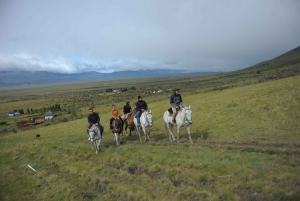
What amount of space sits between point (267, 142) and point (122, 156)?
10.1 meters

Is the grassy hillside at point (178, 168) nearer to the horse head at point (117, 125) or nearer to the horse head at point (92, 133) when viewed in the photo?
the horse head at point (92, 133)

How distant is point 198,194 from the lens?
27.6 ft

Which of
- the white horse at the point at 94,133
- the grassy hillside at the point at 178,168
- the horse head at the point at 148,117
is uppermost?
the horse head at the point at 148,117

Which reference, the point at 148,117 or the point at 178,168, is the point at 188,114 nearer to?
the point at 148,117

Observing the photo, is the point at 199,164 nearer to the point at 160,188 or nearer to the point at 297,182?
the point at 160,188

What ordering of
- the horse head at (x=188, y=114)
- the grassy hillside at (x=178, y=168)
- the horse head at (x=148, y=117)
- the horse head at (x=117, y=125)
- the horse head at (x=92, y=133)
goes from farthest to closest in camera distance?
1. the horse head at (x=117, y=125)
2. the horse head at (x=148, y=117)
3. the horse head at (x=92, y=133)
4. the horse head at (x=188, y=114)
5. the grassy hillside at (x=178, y=168)

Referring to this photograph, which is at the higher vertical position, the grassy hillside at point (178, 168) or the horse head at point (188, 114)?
the horse head at point (188, 114)

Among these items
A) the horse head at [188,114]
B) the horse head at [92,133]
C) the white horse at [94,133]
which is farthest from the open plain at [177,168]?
the horse head at [188,114]

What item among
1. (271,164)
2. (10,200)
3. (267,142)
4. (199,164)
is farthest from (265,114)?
(10,200)

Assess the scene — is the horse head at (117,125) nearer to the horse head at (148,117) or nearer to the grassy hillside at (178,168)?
the grassy hillside at (178,168)

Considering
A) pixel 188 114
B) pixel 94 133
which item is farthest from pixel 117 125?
pixel 188 114

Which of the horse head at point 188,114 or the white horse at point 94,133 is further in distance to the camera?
the white horse at point 94,133

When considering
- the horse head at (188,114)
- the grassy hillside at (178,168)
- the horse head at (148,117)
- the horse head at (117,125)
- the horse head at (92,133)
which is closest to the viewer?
the grassy hillside at (178,168)

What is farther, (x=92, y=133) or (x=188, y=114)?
(x=92, y=133)
